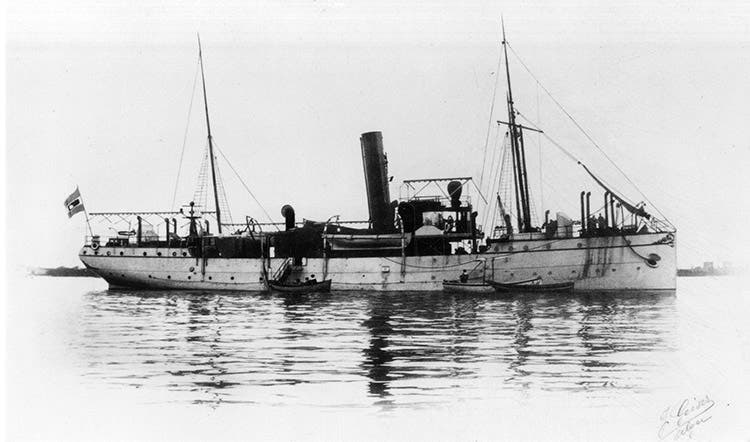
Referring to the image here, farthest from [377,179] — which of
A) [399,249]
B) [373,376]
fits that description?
[373,376]

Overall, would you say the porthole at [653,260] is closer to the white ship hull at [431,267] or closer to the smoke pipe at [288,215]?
the white ship hull at [431,267]

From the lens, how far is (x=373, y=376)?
13.6 m

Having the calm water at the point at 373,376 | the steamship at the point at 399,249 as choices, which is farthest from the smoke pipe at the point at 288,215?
the calm water at the point at 373,376

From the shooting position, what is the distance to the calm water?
10.8m

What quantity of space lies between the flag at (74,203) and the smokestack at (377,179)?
56.6ft

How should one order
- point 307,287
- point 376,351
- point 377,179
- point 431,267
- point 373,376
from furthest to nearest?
point 377,179, point 307,287, point 431,267, point 376,351, point 373,376

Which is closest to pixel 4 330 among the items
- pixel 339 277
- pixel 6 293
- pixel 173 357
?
pixel 6 293

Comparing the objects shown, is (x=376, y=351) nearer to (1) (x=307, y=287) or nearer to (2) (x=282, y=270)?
(1) (x=307, y=287)

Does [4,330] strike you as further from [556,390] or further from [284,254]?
[284,254]

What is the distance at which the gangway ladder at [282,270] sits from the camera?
4400 centimetres

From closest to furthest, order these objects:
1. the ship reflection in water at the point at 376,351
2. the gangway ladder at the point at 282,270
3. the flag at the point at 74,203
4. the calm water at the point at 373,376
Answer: the calm water at the point at 373,376 → the ship reflection in water at the point at 376,351 → the flag at the point at 74,203 → the gangway ladder at the point at 282,270
